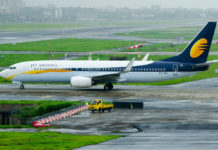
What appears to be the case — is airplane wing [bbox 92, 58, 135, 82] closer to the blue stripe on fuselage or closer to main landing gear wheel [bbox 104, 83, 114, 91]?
main landing gear wheel [bbox 104, 83, 114, 91]

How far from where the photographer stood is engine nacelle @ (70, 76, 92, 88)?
60.0 m

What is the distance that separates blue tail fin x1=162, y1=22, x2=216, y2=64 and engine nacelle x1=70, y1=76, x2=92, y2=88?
12.7 meters

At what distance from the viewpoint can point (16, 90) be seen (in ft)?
203

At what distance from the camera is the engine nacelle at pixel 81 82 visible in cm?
5996

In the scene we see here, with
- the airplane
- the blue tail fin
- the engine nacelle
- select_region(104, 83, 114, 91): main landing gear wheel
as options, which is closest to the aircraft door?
the airplane

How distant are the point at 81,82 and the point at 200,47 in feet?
52.6

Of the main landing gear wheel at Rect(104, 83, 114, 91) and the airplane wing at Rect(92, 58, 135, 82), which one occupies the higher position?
the airplane wing at Rect(92, 58, 135, 82)

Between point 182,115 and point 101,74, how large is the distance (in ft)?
62.5

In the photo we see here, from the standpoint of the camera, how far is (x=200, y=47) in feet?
204

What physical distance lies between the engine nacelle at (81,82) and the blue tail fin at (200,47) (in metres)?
12.7

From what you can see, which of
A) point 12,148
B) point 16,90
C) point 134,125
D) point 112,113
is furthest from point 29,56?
point 12,148

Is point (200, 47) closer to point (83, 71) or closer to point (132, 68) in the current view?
point (132, 68)

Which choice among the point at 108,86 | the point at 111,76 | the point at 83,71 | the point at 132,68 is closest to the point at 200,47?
the point at 132,68

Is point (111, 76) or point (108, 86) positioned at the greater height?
point (111, 76)
